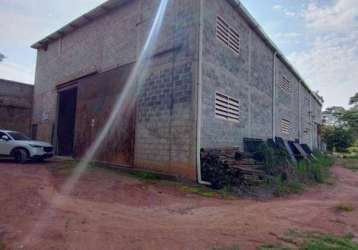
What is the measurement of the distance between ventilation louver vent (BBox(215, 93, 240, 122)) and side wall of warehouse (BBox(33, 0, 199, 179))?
1501 millimetres

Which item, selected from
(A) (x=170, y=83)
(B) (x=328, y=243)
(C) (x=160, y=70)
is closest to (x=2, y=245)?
(B) (x=328, y=243)

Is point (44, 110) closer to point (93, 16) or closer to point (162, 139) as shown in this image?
point (93, 16)

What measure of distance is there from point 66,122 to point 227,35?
1154cm

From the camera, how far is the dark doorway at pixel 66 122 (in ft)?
48.5

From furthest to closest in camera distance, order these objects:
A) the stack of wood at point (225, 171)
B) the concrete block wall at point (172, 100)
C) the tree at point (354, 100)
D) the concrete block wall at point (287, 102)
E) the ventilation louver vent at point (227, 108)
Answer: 1. the tree at point (354, 100)
2. the concrete block wall at point (287, 102)
3. the ventilation louver vent at point (227, 108)
4. the concrete block wall at point (172, 100)
5. the stack of wood at point (225, 171)

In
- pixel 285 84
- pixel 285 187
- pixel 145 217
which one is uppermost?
pixel 285 84

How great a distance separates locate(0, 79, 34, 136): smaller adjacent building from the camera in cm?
1623

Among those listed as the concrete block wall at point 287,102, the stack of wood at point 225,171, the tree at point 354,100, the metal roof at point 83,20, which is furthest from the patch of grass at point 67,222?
the tree at point 354,100

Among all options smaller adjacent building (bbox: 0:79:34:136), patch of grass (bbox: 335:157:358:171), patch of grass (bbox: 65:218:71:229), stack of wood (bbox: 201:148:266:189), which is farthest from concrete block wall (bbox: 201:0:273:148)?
smaller adjacent building (bbox: 0:79:34:136)

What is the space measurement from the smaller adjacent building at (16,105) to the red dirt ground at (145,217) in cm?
1166

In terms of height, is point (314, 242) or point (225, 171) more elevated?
point (225, 171)

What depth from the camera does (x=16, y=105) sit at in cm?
1678

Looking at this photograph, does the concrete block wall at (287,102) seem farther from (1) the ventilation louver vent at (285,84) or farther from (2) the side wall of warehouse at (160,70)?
(2) the side wall of warehouse at (160,70)

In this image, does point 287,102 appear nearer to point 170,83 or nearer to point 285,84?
point 285,84
